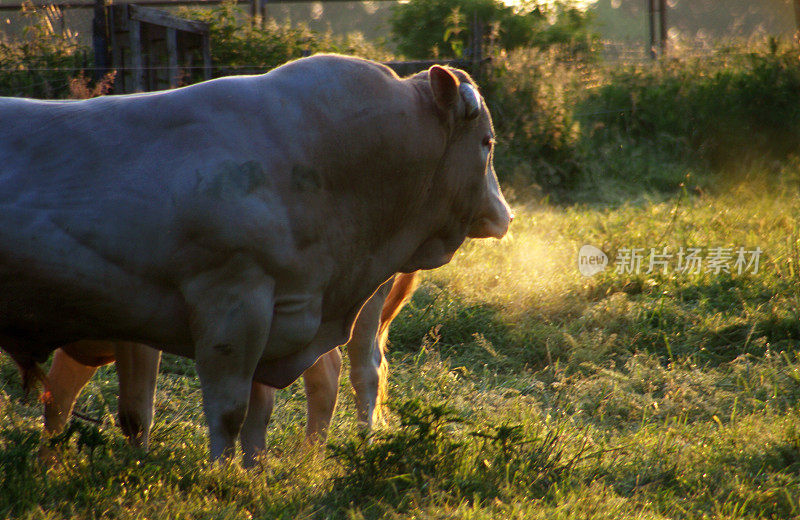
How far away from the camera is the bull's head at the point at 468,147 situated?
9.40 ft

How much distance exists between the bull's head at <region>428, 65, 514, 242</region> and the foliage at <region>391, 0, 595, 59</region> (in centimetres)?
1090

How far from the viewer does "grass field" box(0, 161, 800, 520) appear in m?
2.70

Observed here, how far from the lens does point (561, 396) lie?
440 cm

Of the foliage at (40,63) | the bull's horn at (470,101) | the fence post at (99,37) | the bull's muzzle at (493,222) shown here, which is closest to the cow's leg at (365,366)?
the bull's muzzle at (493,222)

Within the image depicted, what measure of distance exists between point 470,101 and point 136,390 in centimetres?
161

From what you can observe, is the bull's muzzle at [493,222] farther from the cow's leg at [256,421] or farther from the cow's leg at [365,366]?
the cow's leg at [256,421]

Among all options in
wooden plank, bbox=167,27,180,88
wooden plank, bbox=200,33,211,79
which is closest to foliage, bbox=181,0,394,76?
wooden plank, bbox=200,33,211,79

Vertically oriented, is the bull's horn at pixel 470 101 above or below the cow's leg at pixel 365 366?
above

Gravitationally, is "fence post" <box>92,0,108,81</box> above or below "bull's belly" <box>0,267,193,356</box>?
above

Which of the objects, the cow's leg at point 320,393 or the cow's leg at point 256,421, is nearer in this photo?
the cow's leg at point 256,421

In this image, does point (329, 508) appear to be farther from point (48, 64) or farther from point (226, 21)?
point (226, 21)

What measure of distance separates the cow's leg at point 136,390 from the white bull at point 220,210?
1.63 feet

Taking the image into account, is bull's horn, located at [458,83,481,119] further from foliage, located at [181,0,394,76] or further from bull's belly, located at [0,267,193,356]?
foliage, located at [181,0,394,76]

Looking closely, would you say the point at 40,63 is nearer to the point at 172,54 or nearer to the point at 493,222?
the point at 172,54
